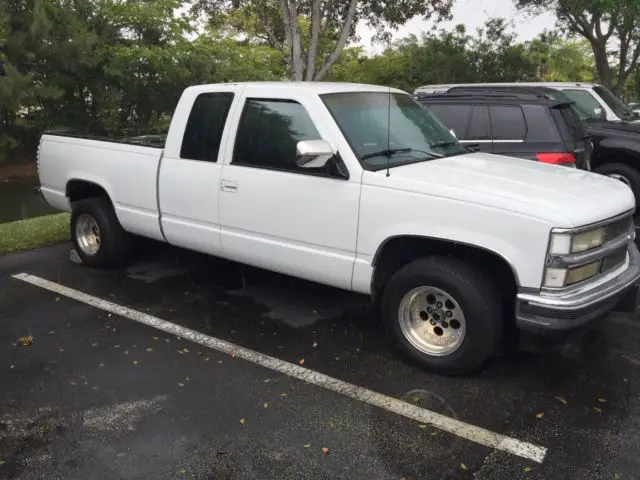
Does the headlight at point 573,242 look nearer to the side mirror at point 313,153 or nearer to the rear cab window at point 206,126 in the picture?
the side mirror at point 313,153

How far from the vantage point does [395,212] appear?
12.9 ft

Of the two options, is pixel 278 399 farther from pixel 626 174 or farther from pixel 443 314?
pixel 626 174

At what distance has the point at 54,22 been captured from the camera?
1495cm

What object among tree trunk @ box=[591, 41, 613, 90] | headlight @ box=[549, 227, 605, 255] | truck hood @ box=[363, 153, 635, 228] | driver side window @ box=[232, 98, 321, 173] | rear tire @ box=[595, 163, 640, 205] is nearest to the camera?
headlight @ box=[549, 227, 605, 255]

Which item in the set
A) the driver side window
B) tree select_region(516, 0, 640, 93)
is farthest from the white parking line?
tree select_region(516, 0, 640, 93)

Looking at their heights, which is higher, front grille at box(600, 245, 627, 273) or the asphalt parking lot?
front grille at box(600, 245, 627, 273)

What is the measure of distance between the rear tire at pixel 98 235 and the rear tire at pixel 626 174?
6.80 metres

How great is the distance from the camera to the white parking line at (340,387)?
3.25m

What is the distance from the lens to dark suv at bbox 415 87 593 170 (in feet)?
23.4

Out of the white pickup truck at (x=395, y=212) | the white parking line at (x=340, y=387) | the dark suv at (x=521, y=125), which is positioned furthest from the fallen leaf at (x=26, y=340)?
the dark suv at (x=521, y=125)

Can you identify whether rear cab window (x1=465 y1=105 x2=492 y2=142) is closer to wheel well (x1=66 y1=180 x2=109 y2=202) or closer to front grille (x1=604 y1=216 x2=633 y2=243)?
front grille (x1=604 y1=216 x2=633 y2=243)

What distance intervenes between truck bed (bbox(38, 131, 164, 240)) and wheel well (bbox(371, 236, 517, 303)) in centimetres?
233

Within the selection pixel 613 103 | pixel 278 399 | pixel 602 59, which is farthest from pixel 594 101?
pixel 602 59

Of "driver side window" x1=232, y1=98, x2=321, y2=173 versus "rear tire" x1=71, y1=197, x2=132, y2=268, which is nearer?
"driver side window" x1=232, y1=98, x2=321, y2=173
